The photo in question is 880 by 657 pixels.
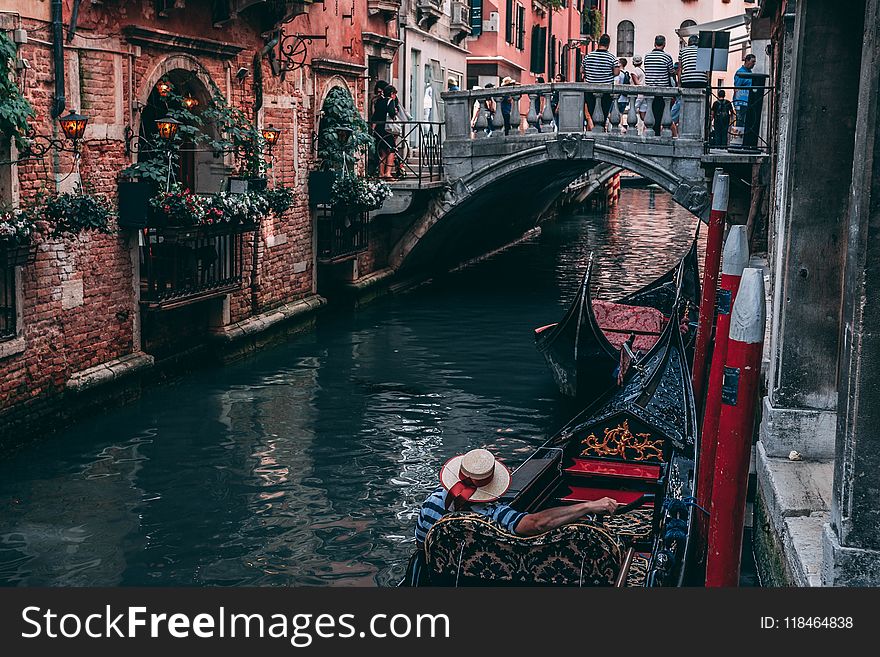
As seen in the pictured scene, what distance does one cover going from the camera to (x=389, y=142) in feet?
41.5

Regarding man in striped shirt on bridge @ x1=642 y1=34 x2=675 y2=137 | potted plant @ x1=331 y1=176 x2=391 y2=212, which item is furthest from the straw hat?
man in striped shirt on bridge @ x1=642 y1=34 x2=675 y2=137

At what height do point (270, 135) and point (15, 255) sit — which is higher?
point (270, 135)

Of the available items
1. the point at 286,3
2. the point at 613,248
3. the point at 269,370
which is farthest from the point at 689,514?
the point at 613,248

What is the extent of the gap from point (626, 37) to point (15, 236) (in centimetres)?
2757

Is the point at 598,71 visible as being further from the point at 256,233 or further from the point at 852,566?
the point at 852,566

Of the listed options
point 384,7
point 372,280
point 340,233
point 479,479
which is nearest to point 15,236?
point 479,479

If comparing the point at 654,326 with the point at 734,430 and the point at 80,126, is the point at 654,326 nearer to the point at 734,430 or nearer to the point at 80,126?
the point at 80,126

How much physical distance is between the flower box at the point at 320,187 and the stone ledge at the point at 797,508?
20.3ft

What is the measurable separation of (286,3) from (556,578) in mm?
6895

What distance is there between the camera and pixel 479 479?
3867mm

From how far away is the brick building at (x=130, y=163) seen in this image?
6.77 metres

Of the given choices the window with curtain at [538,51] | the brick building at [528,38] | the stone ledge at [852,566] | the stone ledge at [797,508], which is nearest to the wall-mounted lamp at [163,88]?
the stone ledge at [797,508]

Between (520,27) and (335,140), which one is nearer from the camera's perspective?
(335,140)

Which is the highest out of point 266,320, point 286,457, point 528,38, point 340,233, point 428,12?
point 528,38
